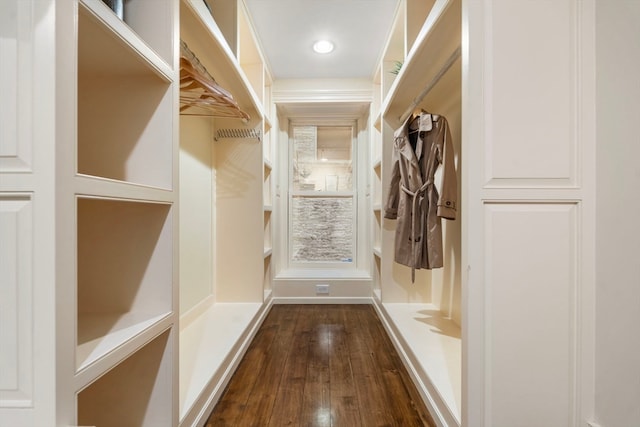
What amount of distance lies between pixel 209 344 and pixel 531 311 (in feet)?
5.08

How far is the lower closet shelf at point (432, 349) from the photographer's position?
1.20m

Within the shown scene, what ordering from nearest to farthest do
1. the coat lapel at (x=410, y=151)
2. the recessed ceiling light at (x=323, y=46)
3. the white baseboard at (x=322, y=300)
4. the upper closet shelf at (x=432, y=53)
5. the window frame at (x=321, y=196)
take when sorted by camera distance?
the upper closet shelf at (x=432, y=53) → the coat lapel at (x=410, y=151) → the recessed ceiling light at (x=323, y=46) → the white baseboard at (x=322, y=300) → the window frame at (x=321, y=196)

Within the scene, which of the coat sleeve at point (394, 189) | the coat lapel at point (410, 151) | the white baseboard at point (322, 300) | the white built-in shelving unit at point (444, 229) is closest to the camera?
the white built-in shelving unit at point (444, 229)

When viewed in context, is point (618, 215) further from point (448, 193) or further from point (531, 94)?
point (448, 193)

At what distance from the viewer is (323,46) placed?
7.45 feet

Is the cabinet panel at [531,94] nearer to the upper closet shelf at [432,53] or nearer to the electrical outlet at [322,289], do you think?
the upper closet shelf at [432,53]

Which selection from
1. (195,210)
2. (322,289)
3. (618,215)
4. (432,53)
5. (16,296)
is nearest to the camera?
(16,296)

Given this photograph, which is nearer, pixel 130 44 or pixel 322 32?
pixel 130 44

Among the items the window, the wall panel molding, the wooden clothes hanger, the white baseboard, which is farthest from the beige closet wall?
the wall panel molding

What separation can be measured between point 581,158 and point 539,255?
13.6 inches

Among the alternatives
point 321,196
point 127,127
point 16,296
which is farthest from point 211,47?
point 321,196

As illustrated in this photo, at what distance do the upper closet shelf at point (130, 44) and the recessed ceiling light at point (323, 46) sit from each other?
1564 millimetres

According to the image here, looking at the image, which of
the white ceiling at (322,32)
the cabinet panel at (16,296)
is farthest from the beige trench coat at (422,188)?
the cabinet panel at (16,296)

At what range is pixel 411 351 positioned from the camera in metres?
1.58
